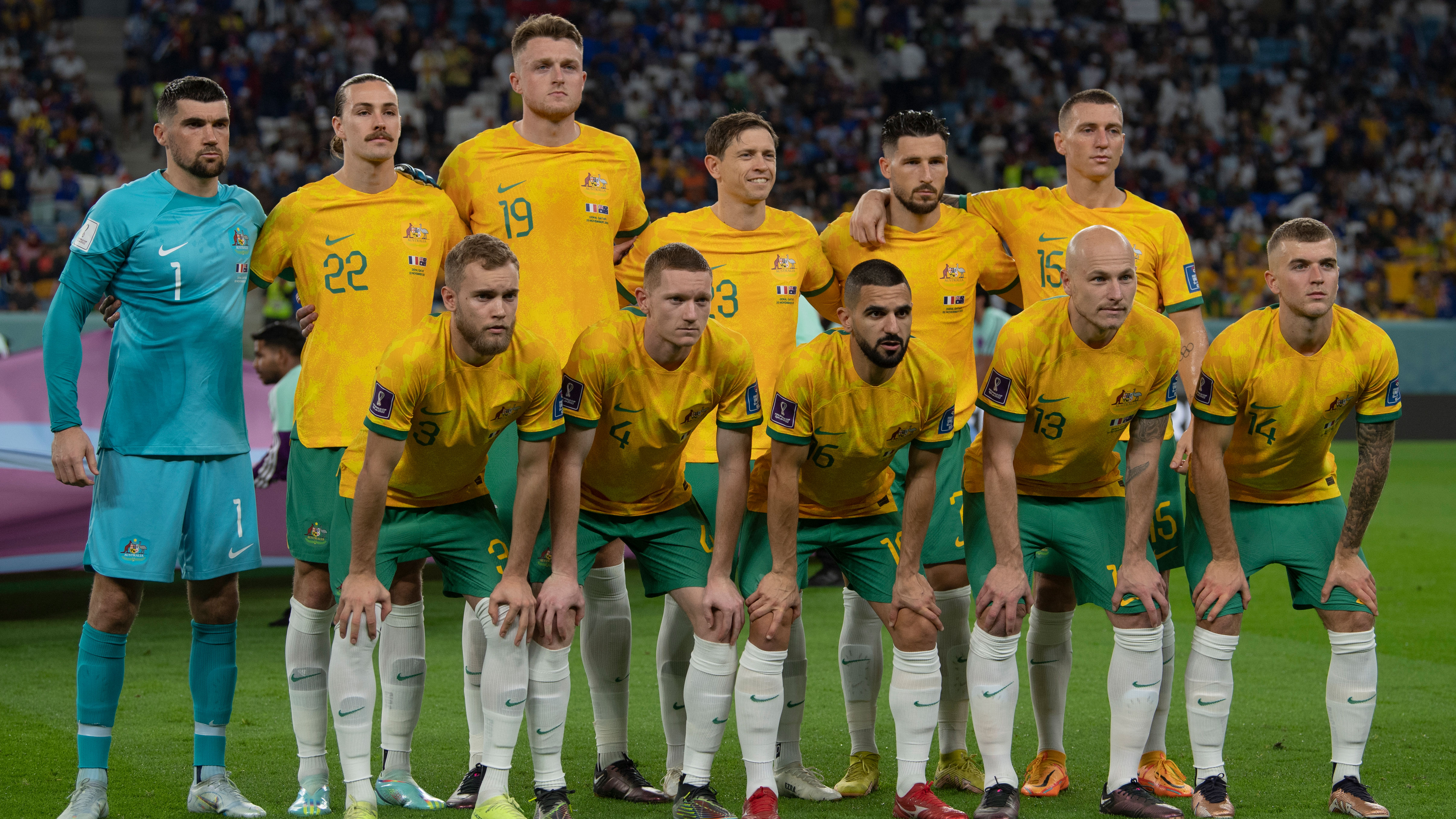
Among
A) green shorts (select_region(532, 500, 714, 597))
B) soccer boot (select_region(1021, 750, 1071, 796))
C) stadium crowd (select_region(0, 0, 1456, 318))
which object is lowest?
soccer boot (select_region(1021, 750, 1071, 796))

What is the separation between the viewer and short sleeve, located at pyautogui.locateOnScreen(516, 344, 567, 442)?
4.70m

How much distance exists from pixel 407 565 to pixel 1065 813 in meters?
2.55

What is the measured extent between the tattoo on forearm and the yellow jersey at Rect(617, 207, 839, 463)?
83.2 inches

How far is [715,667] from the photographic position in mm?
4883

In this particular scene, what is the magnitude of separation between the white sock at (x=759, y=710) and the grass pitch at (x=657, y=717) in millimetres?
316

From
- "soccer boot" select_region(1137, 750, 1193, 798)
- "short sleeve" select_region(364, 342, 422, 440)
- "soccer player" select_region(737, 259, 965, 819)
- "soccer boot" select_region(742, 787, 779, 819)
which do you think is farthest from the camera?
"soccer boot" select_region(1137, 750, 1193, 798)

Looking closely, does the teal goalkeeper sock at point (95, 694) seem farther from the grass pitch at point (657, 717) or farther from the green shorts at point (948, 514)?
the green shorts at point (948, 514)

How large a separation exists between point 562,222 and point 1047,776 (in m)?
2.80

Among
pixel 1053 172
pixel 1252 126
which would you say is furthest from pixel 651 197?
pixel 1252 126

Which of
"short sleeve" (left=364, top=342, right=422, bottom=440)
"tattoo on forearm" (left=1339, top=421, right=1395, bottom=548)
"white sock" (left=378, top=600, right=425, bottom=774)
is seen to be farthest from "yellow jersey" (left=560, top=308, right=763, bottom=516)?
"tattoo on forearm" (left=1339, top=421, right=1395, bottom=548)

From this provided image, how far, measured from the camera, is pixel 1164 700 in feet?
18.2

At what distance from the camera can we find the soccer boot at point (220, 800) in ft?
16.2

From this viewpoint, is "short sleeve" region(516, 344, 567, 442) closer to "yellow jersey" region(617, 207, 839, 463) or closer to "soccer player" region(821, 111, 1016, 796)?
"yellow jersey" region(617, 207, 839, 463)

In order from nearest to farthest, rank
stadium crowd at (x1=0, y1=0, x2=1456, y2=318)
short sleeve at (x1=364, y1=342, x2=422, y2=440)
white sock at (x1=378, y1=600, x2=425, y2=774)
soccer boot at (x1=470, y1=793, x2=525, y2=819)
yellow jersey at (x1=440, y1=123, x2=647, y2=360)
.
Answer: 1. short sleeve at (x1=364, y1=342, x2=422, y2=440)
2. soccer boot at (x1=470, y1=793, x2=525, y2=819)
3. white sock at (x1=378, y1=600, x2=425, y2=774)
4. yellow jersey at (x1=440, y1=123, x2=647, y2=360)
5. stadium crowd at (x1=0, y1=0, x2=1456, y2=318)
